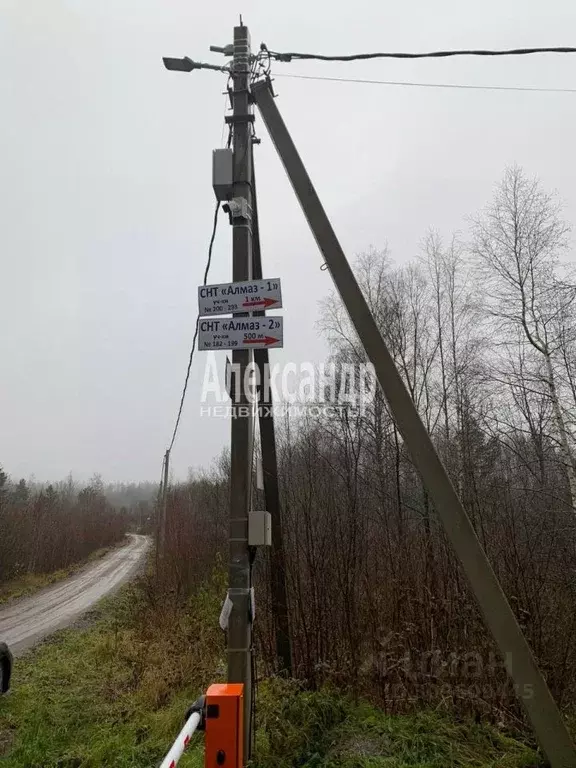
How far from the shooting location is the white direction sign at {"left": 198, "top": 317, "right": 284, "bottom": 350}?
12.0 feet

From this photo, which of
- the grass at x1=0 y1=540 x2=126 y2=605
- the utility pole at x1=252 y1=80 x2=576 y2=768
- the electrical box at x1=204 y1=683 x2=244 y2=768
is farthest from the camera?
the grass at x1=0 y1=540 x2=126 y2=605

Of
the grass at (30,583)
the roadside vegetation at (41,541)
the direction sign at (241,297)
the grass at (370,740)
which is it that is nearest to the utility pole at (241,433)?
the direction sign at (241,297)

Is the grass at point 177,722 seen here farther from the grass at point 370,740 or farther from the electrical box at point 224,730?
the electrical box at point 224,730

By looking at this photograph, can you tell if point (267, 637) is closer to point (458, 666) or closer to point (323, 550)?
point (323, 550)

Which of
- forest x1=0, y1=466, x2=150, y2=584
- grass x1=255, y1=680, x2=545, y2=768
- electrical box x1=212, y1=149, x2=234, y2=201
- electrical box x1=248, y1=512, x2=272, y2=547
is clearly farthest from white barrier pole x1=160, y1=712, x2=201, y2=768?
forest x1=0, y1=466, x2=150, y2=584

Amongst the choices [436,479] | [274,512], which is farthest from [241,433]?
[274,512]

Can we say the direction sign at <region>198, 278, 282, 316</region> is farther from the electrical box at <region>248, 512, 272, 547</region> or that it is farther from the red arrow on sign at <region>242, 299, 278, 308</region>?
the electrical box at <region>248, 512, 272, 547</region>

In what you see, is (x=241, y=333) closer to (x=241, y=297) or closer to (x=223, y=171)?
(x=241, y=297)

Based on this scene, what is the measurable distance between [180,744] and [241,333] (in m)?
2.51

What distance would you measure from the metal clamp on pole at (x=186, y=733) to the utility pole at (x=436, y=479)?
1.79 meters

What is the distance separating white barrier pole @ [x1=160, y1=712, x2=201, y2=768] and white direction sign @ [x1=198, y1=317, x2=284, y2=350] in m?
2.29

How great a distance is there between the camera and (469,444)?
8.33 m

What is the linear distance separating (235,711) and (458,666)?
123 inches

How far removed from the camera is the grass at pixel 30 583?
23625 mm
